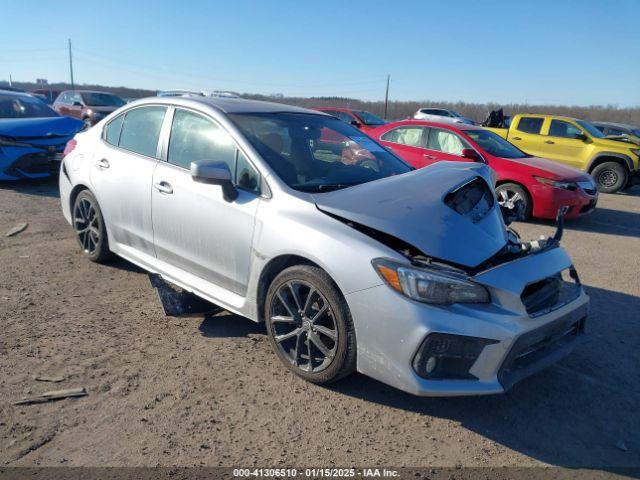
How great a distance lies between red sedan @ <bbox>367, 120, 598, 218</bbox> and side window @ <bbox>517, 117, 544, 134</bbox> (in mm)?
4040

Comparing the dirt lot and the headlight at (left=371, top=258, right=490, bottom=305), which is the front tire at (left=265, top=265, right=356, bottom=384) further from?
the headlight at (left=371, top=258, right=490, bottom=305)

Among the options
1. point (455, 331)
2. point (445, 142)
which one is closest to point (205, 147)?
point (455, 331)

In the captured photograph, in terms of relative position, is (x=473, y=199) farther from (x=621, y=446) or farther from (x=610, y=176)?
(x=610, y=176)

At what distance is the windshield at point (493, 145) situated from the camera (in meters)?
8.72

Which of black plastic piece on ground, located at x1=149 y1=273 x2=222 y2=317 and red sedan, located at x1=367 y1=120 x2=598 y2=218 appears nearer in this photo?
black plastic piece on ground, located at x1=149 y1=273 x2=222 y2=317

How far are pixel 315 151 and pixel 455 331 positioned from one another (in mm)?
1887

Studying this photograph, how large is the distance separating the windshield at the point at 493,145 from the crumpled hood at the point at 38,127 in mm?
6982

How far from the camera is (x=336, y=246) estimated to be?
2.90 meters

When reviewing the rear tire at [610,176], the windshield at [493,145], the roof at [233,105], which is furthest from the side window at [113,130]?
the rear tire at [610,176]

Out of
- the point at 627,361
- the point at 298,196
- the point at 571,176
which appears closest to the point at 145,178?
the point at 298,196

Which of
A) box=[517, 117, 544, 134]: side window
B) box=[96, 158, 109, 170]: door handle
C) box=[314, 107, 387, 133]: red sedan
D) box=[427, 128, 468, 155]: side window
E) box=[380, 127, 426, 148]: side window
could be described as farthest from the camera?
box=[314, 107, 387, 133]: red sedan

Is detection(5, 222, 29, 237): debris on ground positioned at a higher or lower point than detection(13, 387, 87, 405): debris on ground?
→ higher

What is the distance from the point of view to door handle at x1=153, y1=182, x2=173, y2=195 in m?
3.88

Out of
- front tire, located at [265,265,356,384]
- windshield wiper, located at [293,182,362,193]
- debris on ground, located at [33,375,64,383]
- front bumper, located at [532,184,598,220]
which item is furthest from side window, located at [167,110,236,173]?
front bumper, located at [532,184,598,220]
